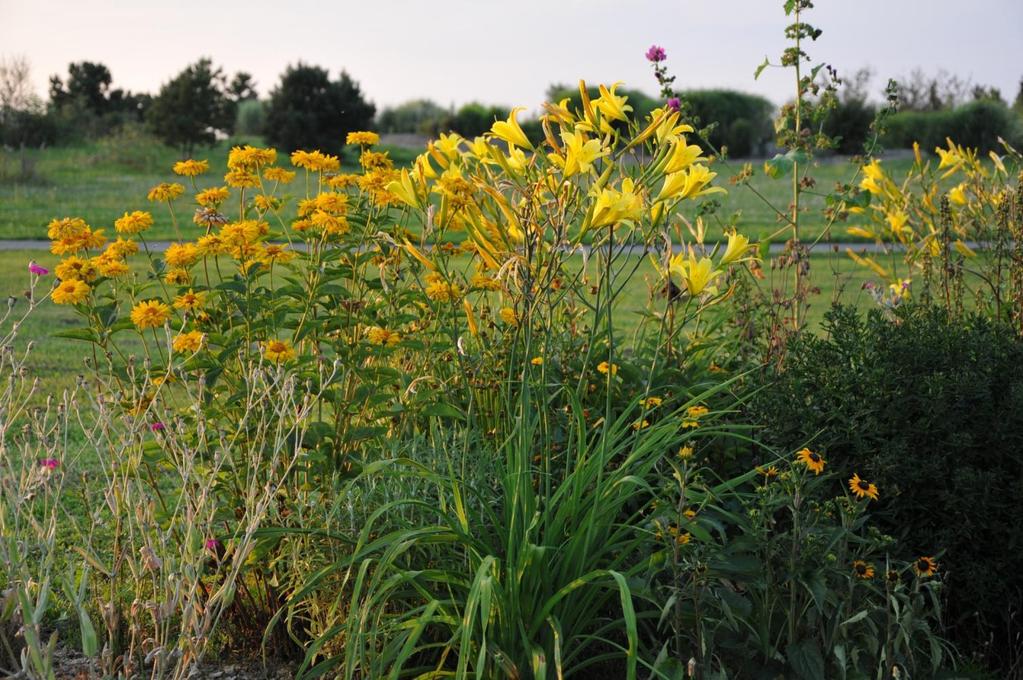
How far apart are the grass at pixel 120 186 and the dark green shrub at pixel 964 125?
224 centimetres

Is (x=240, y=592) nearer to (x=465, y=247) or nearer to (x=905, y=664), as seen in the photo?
(x=465, y=247)

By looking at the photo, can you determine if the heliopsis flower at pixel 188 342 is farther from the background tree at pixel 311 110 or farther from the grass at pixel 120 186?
the background tree at pixel 311 110

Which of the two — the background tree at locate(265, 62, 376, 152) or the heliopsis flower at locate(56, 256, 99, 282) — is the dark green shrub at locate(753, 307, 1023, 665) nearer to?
the heliopsis flower at locate(56, 256, 99, 282)

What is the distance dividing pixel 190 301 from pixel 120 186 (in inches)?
581

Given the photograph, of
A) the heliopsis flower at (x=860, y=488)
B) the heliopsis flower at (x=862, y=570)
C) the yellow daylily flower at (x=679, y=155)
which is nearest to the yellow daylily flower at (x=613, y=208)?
the yellow daylily flower at (x=679, y=155)

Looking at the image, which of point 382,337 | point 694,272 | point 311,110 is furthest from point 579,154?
point 311,110

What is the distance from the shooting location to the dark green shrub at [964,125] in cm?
2412

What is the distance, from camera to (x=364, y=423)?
326cm

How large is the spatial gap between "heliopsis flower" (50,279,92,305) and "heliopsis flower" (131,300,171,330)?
16 centimetres

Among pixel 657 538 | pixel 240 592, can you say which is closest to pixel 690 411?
pixel 657 538

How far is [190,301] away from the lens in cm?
304

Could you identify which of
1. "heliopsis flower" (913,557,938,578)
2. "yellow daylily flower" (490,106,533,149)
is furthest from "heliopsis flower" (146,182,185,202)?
"heliopsis flower" (913,557,938,578)

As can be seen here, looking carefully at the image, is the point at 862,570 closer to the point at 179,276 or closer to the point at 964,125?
the point at 179,276

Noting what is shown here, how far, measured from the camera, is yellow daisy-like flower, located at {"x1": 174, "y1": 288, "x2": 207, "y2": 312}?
3027 millimetres
